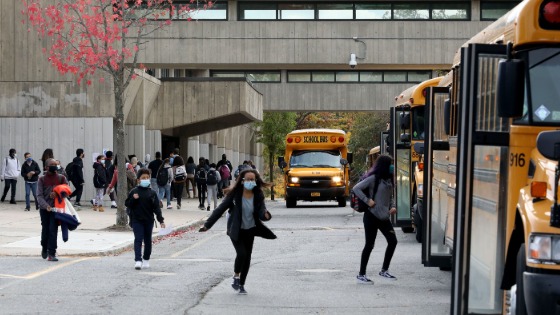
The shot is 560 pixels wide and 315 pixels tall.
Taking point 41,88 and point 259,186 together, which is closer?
point 259,186

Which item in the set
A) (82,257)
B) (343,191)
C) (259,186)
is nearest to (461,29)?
(343,191)

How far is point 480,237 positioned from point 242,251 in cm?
536

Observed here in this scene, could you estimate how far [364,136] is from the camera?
81.9m

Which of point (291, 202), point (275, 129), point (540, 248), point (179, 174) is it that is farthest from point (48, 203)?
point (275, 129)

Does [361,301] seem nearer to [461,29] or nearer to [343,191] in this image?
[343,191]

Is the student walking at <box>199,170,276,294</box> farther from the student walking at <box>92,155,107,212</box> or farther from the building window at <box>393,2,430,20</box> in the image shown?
the building window at <box>393,2,430,20</box>

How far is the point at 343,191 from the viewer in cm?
4256

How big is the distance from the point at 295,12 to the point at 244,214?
37802 millimetres

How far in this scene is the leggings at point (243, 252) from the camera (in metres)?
14.9

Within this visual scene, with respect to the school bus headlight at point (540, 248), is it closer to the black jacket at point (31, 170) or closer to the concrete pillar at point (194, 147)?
the black jacket at point (31, 170)

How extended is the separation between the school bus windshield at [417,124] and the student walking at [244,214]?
8779mm

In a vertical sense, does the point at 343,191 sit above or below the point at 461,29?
below

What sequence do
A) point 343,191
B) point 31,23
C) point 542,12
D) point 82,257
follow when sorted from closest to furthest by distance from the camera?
point 542,12 < point 82,257 < point 31,23 < point 343,191

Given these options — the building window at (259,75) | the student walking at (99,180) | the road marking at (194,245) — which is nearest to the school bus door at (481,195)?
the road marking at (194,245)
